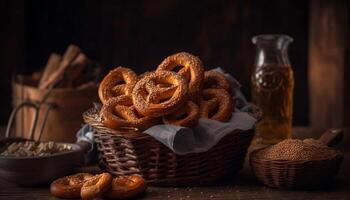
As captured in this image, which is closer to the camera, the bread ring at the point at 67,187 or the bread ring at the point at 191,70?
the bread ring at the point at 67,187

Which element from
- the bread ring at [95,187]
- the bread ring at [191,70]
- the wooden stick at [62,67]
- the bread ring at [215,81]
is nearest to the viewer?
the bread ring at [95,187]

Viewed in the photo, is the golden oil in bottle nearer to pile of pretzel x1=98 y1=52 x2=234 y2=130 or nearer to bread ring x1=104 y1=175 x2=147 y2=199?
pile of pretzel x1=98 y1=52 x2=234 y2=130

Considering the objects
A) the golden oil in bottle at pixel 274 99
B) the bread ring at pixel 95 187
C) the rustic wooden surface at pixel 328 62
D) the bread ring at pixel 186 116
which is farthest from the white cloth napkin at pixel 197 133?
the rustic wooden surface at pixel 328 62

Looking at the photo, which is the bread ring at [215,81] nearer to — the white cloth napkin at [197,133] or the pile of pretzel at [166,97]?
the pile of pretzel at [166,97]

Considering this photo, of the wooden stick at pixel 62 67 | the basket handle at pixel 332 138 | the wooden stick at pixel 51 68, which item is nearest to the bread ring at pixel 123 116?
the basket handle at pixel 332 138

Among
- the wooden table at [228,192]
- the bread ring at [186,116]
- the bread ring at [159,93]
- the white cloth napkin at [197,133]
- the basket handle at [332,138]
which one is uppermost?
the bread ring at [159,93]

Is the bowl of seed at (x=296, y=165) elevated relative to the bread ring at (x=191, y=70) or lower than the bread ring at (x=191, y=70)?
lower

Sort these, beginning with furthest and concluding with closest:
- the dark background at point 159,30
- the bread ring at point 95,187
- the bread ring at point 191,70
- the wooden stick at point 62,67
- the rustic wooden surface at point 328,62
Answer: the dark background at point 159,30, the rustic wooden surface at point 328,62, the wooden stick at point 62,67, the bread ring at point 191,70, the bread ring at point 95,187
